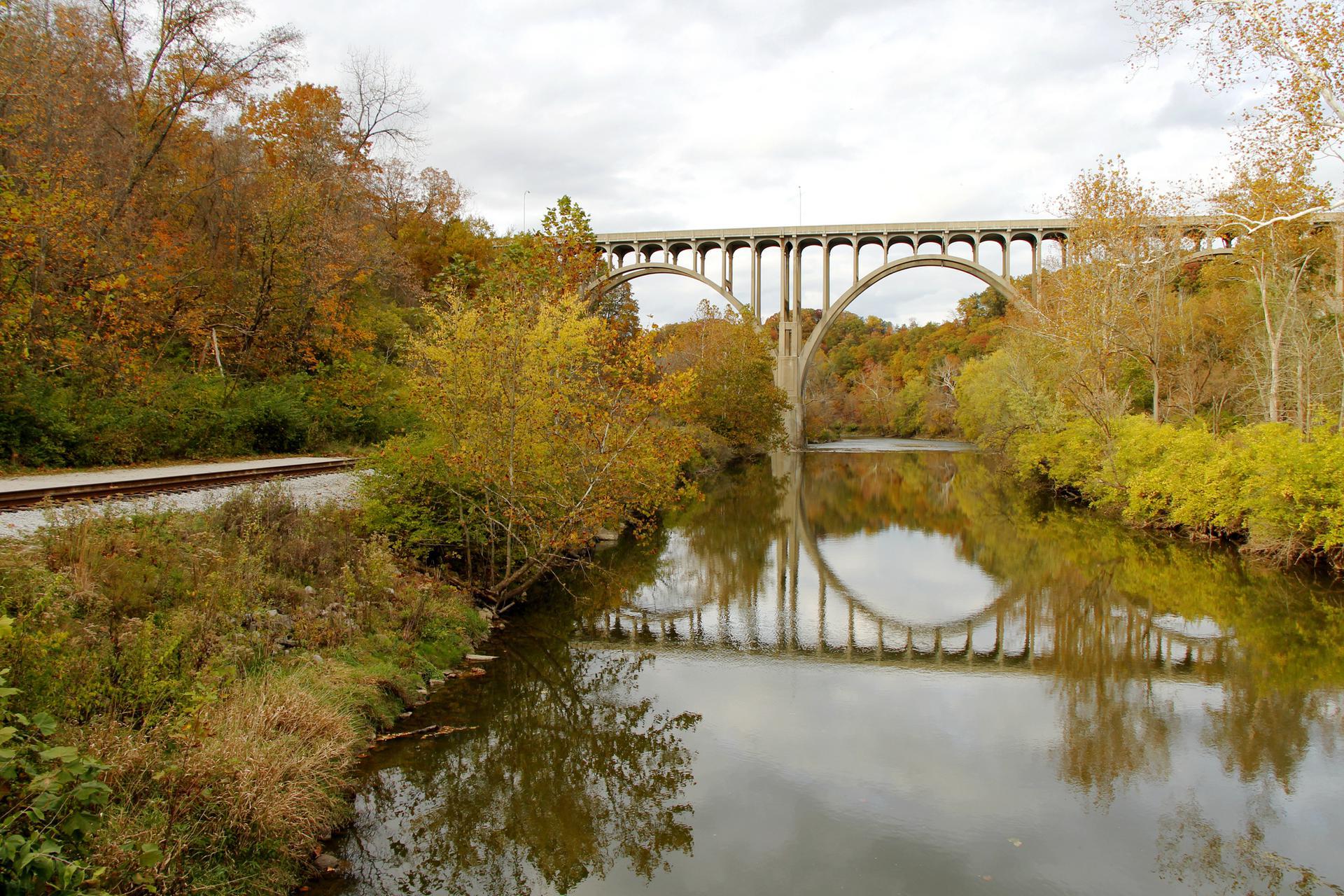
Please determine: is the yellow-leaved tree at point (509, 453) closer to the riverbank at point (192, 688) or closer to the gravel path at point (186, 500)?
the gravel path at point (186, 500)

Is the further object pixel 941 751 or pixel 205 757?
pixel 941 751

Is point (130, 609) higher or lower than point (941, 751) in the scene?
higher

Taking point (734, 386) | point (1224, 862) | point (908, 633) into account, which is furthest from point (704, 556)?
point (734, 386)

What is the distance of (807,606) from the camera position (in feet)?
38.9

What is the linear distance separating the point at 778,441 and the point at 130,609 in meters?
38.5

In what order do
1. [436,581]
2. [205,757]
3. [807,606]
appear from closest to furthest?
[205,757]
[436,581]
[807,606]

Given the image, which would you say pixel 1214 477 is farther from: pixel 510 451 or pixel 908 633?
pixel 510 451

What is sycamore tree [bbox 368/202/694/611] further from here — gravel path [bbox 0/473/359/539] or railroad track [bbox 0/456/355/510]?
railroad track [bbox 0/456/355/510]

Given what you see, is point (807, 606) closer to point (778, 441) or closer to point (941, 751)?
point (941, 751)

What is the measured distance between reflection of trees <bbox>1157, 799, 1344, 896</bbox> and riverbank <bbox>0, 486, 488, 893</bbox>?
5.29 meters

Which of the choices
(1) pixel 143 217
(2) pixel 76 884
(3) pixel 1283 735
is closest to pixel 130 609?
(2) pixel 76 884

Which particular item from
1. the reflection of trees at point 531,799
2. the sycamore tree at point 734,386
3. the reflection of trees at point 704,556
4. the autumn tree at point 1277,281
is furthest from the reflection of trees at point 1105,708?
the sycamore tree at point 734,386

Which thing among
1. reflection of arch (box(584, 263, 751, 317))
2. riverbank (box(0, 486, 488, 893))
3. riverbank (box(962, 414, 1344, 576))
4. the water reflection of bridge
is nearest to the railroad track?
riverbank (box(0, 486, 488, 893))

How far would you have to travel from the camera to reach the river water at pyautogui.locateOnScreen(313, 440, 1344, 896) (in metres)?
5.06
